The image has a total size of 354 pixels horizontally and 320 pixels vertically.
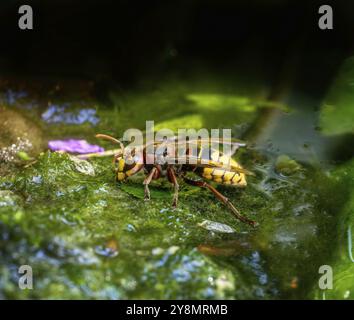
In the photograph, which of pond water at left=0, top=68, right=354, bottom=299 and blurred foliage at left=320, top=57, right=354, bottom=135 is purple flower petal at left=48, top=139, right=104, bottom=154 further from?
blurred foliage at left=320, top=57, right=354, bottom=135

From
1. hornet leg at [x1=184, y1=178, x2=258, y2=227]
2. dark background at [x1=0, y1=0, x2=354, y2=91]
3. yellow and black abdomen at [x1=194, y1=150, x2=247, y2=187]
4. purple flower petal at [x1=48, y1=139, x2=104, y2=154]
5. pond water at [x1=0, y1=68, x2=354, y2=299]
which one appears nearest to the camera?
pond water at [x1=0, y1=68, x2=354, y2=299]

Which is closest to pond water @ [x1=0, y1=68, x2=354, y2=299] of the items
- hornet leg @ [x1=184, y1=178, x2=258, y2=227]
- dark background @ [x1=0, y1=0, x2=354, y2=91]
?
hornet leg @ [x1=184, y1=178, x2=258, y2=227]

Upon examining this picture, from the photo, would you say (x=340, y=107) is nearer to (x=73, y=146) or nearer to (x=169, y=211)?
(x=169, y=211)

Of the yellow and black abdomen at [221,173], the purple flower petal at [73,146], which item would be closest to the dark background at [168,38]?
the purple flower petal at [73,146]

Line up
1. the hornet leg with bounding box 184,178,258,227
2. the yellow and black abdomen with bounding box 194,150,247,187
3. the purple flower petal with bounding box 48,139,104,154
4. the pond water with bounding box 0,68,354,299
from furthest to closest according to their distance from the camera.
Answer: the purple flower petal with bounding box 48,139,104,154 → the yellow and black abdomen with bounding box 194,150,247,187 → the hornet leg with bounding box 184,178,258,227 → the pond water with bounding box 0,68,354,299

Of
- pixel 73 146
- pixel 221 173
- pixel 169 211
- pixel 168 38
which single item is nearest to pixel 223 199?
pixel 221 173
